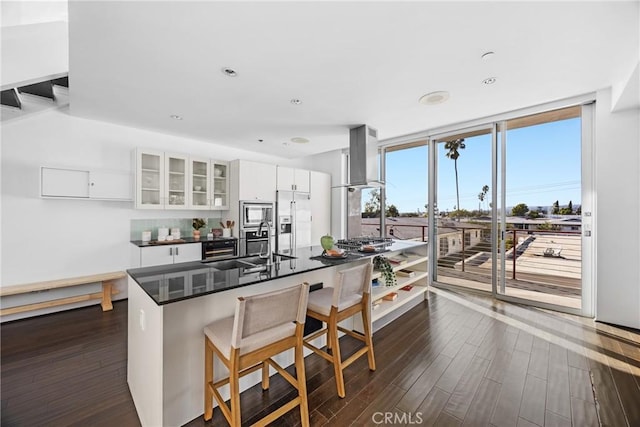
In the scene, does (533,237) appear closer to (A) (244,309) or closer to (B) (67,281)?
(A) (244,309)

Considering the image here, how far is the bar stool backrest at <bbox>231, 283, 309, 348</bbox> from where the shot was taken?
4.28 feet

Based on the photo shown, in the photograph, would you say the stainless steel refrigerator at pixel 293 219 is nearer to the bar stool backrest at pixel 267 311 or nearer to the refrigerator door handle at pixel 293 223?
the refrigerator door handle at pixel 293 223

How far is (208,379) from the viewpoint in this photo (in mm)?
1603

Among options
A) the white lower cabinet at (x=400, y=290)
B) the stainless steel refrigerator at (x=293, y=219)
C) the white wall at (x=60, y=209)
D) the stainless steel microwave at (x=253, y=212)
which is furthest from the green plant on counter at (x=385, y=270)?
the white wall at (x=60, y=209)

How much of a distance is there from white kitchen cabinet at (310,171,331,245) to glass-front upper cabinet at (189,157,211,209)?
2040 mm

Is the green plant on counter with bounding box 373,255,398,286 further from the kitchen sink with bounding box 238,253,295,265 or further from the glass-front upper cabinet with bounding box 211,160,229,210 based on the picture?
the glass-front upper cabinet with bounding box 211,160,229,210

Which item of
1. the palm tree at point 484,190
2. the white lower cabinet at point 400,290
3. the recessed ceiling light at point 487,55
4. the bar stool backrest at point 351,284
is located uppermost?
the recessed ceiling light at point 487,55

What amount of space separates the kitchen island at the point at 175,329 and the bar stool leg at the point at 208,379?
6 centimetres

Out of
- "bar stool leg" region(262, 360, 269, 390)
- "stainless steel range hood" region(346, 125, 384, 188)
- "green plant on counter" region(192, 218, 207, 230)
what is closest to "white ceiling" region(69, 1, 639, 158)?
"stainless steel range hood" region(346, 125, 384, 188)

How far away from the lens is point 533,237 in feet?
12.1

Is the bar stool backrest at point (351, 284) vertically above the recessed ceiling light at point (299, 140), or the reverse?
the recessed ceiling light at point (299, 140)

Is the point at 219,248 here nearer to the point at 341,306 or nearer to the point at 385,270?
the point at 385,270

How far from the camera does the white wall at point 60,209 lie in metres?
3.08

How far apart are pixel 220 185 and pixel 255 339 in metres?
3.60
